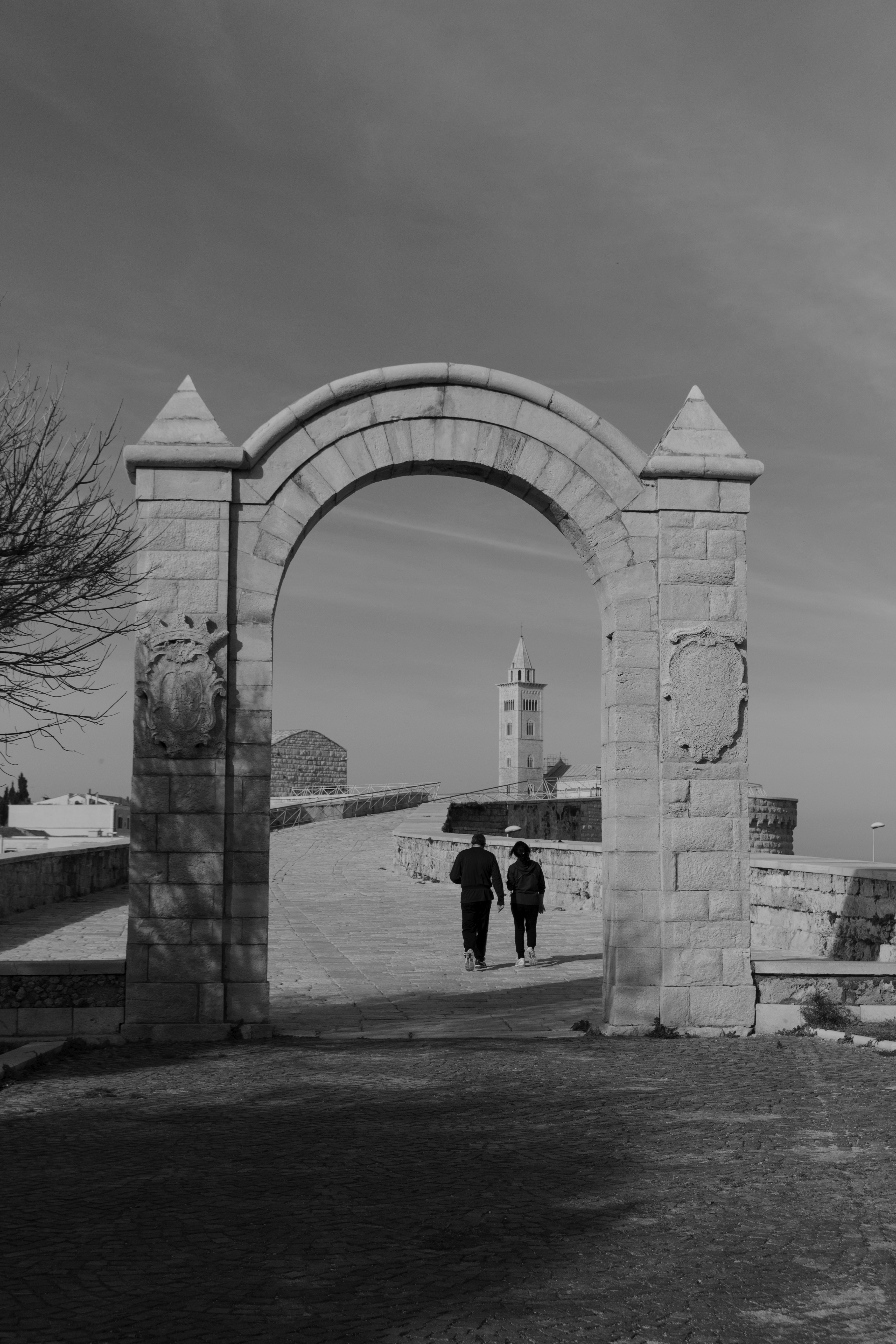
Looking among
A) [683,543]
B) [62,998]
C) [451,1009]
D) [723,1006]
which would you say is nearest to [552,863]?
[451,1009]

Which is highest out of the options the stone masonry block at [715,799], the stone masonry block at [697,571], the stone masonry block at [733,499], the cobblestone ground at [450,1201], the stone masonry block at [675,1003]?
the stone masonry block at [733,499]

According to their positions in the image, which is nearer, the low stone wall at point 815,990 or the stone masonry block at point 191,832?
the stone masonry block at point 191,832

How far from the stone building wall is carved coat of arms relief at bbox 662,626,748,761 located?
36232mm

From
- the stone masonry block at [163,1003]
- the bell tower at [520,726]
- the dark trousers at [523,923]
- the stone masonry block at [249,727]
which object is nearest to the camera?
the stone masonry block at [163,1003]

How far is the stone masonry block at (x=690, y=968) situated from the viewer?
876cm

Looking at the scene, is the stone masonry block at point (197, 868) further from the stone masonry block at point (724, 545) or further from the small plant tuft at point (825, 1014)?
the small plant tuft at point (825, 1014)

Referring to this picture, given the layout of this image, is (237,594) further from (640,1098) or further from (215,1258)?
(215,1258)

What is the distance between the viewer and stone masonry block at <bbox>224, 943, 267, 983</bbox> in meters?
8.60

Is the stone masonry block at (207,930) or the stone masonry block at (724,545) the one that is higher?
the stone masonry block at (724,545)

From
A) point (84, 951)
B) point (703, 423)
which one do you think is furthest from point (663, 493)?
point (84, 951)

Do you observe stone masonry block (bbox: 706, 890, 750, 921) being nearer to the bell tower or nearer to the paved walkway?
the paved walkway

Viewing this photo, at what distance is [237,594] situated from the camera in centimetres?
887

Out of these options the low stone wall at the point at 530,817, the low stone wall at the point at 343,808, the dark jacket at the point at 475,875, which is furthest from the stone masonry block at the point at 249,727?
the low stone wall at the point at 343,808

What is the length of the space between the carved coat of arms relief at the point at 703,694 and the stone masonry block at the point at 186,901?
3431 millimetres
